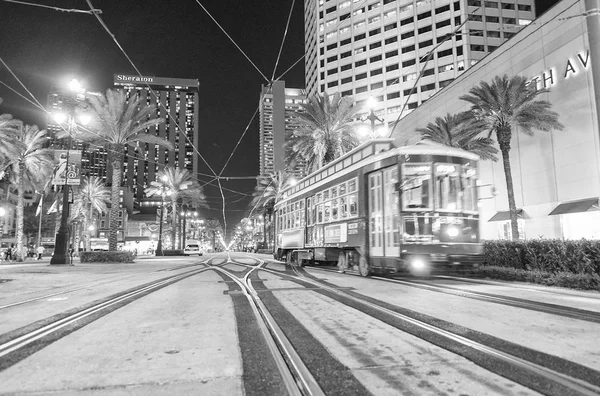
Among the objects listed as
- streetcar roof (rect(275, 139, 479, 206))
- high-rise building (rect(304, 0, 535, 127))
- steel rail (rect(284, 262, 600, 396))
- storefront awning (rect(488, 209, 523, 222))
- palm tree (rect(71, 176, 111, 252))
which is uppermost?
high-rise building (rect(304, 0, 535, 127))

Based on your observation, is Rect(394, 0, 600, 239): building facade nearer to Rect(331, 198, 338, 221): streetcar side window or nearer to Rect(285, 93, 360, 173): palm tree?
Rect(331, 198, 338, 221): streetcar side window

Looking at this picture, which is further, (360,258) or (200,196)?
(200,196)

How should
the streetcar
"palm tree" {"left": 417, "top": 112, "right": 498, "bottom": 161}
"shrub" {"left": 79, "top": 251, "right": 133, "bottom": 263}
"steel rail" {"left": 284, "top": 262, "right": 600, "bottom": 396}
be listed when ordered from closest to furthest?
"steel rail" {"left": 284, "top": 262, "right": 600, "bottom": 396}, the streetcar, "palm tree" {"left": 417, "top": 112, "right": 498, "bottom": 161}, "shrub" {"left": 79, "top": 251, "right": 133, "bottom": 263}

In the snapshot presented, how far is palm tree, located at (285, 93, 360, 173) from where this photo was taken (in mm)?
29844

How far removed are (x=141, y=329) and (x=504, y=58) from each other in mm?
35050

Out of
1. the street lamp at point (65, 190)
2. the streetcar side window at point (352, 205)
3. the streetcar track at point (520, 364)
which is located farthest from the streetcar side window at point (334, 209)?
the street lamp at point (65, 190)

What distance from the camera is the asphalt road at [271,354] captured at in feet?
10.9

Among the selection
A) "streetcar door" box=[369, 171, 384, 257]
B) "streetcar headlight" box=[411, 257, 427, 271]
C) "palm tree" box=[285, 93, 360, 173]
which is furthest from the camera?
"palm tree" box=[285, 93, 360, 173]

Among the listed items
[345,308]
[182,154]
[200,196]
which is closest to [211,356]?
[345,308]

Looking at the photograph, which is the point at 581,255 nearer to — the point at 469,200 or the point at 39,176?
the point at 469,200

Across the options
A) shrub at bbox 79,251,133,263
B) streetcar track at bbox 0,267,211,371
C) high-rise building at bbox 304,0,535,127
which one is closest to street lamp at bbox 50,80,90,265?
shrub at bbox 79,251,133,263

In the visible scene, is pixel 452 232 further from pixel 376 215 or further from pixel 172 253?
pixel 172 253

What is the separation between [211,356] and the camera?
4191 millimetres

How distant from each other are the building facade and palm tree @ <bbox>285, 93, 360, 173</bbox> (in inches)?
434
